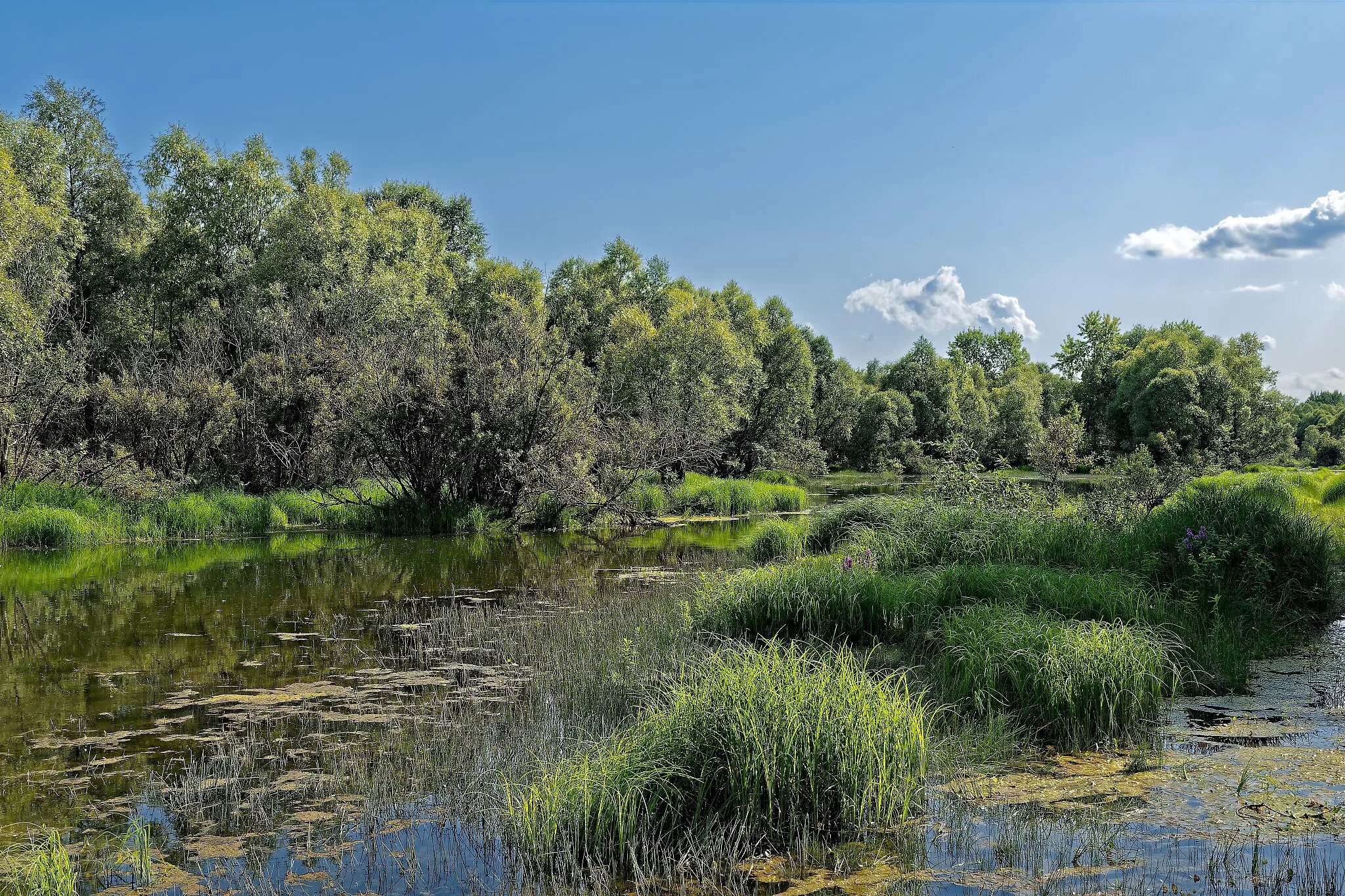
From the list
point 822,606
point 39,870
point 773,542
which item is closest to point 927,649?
point 822,606

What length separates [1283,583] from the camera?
1115 centimetres

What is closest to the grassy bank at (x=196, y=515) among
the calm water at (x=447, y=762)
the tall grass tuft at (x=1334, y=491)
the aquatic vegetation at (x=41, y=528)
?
the aquatic vegetation at (x=41, y=528)

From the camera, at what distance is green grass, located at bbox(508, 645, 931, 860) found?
17.4ft

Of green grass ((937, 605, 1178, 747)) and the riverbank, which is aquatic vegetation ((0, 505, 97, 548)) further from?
green grass ((937, 605, 1178, 747))

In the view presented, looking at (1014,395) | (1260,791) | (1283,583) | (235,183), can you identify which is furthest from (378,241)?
(1014,395)

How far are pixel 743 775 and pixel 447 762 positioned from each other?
261 cm

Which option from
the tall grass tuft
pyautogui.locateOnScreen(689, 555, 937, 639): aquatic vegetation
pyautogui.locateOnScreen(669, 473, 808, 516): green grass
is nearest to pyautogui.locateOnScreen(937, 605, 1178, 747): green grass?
pyautogui.locateOnScreen(689, 555, 937, 639): aquatic vegetation

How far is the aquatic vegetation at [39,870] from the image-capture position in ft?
15.8

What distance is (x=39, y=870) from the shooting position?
4934 millimetres

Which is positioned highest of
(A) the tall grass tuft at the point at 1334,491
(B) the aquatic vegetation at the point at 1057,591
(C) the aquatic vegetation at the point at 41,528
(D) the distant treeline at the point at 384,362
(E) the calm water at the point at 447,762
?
(D) the distant treeline at the point at 384,362

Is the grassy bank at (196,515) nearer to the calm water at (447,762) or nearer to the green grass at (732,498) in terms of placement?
the calm water at (447,762)

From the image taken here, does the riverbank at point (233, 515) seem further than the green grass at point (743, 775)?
Yes

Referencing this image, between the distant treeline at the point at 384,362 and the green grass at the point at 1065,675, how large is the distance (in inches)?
266

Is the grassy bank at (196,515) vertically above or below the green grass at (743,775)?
above
